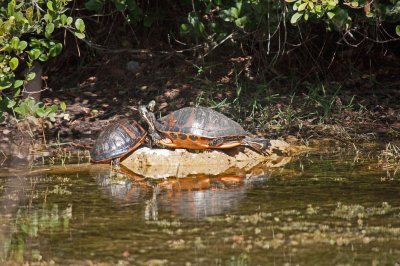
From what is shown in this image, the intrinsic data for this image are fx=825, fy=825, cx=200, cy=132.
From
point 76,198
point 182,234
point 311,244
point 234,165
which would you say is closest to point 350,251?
point 311,244

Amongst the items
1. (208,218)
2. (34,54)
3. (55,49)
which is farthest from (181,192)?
(55,49)

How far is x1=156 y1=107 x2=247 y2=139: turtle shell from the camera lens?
6902 millimetres

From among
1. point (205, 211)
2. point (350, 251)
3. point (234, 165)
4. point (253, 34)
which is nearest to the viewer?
point (350, 251)

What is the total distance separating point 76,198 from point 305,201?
1.52m

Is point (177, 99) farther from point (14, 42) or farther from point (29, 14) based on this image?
point (14, 42)

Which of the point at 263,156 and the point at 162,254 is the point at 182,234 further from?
the point at 263,156

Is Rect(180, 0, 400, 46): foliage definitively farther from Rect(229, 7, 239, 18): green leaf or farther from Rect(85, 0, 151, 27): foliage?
Rect(85, 0, 151, 27): foliage

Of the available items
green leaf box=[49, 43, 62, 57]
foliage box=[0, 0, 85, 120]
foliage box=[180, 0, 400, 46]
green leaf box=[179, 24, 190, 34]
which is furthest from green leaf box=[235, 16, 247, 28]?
green leaf box=[49, 43, 62, 57]

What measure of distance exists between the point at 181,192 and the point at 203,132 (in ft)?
4.42

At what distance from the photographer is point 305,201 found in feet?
17.0

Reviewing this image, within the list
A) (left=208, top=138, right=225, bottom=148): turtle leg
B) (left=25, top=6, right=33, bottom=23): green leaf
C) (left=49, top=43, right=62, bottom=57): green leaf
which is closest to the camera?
(left=25, top=6, right=33, bottom=23): green leaf

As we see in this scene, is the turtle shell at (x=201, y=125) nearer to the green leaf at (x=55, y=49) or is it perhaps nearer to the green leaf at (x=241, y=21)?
the green leaf at (x=241, y=21)

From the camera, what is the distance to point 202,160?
683 cm

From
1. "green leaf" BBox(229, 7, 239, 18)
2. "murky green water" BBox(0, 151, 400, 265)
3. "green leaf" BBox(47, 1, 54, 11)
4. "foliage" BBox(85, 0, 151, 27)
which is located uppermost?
"foliage" BBox(85, 0, 151, 27)
